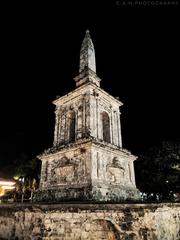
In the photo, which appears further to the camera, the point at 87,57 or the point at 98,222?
the point at 87,57

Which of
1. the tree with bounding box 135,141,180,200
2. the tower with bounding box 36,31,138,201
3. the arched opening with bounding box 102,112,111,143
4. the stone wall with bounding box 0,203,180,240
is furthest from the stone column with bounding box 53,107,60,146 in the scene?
the tree with bounding box 135,141,180,200

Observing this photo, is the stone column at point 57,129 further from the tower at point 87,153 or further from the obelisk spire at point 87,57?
the obelisk spire at point 87,57

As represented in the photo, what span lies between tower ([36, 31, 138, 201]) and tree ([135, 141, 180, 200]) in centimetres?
1208

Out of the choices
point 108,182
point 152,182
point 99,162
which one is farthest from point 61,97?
point 152,182

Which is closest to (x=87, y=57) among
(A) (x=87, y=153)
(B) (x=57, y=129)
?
(B) (x=57, y=129)

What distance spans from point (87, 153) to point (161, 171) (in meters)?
17.7

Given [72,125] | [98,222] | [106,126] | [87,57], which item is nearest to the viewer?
[98,222]

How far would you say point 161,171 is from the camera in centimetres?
2661

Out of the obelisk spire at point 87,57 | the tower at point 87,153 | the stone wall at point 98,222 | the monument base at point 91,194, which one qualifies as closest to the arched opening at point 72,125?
the tower at point 87,153

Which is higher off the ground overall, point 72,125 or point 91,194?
point 72,125

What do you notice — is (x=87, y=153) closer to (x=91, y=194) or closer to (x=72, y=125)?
(x=91, y=194)

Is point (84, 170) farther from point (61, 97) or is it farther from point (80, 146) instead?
point (61, 97)

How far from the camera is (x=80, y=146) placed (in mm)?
13750

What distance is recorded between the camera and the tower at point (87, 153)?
12820 mm
